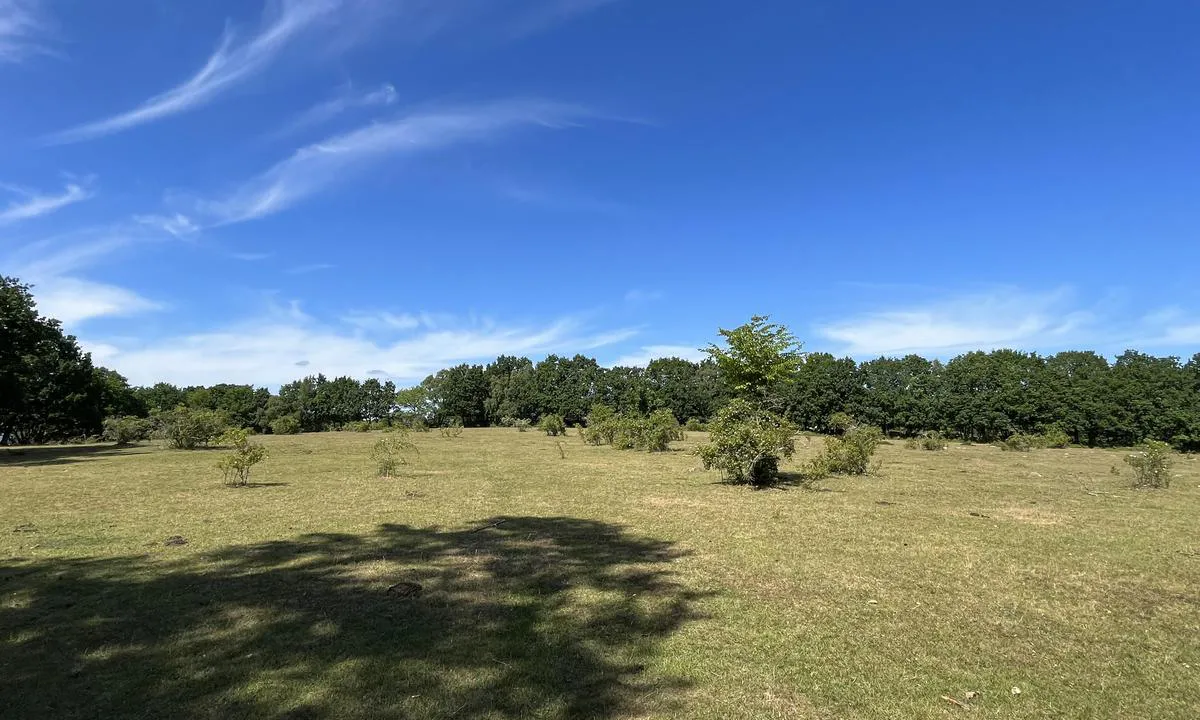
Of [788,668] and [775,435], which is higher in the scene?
[775,435]

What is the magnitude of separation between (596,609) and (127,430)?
41965 millimetres

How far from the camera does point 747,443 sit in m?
17.0

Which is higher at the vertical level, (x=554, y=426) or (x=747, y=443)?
(x=554, y=426)

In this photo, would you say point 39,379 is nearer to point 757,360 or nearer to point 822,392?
point 757,360

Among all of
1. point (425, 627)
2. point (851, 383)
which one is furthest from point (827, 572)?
point (851, 383)

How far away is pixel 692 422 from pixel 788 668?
5074 centimetres

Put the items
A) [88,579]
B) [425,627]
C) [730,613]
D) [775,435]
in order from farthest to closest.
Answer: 1. [775,435]
2. [88,579]
3. [730,613]
4. [425,627]

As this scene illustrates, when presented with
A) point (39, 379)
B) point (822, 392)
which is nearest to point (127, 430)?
point (39, 379)

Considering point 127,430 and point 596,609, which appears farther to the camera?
point 127,430

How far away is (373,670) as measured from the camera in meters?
5.07

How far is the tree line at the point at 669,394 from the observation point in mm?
37562

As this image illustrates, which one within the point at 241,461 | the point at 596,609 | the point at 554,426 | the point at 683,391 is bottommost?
the point at 596,609

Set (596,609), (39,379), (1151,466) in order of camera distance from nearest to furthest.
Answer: (596,609), (1151,466), (39,379)

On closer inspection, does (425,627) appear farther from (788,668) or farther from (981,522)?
(981,522)
